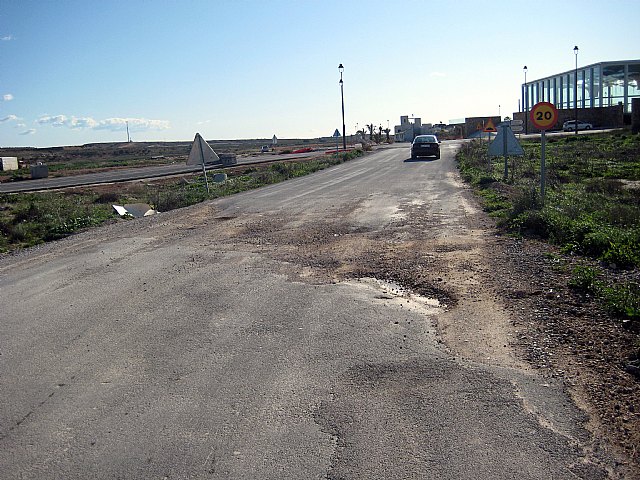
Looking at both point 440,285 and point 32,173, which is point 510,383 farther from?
point 32,173

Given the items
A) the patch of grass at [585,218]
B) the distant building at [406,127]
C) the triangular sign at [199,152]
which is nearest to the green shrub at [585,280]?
the patch of grass at [585,218]

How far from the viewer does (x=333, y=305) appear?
7.80 metres

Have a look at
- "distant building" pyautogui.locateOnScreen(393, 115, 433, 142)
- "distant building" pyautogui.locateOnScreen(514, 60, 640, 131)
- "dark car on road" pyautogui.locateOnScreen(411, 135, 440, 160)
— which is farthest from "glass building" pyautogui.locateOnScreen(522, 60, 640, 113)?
"dark car on road" pyautogui.locateOnScreen(411, 135, 440, 160)

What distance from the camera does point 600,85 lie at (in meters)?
85.8

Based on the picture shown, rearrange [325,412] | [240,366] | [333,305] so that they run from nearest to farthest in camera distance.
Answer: [325,412], [240,366], [333,305]

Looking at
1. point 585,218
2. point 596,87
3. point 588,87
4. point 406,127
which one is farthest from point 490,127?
point 406,127

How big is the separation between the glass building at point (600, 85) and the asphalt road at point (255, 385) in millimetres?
80914

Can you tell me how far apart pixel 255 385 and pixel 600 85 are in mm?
91873

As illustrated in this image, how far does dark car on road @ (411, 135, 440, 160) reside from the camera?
45.5 m

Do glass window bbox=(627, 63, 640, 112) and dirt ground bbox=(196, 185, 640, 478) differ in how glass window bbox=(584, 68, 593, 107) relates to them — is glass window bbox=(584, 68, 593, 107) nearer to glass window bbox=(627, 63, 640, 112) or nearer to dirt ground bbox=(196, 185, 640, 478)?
glass window bbox=(627, 63, 640, 112)

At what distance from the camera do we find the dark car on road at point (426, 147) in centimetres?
4547

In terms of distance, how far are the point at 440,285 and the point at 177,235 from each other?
24.8ft

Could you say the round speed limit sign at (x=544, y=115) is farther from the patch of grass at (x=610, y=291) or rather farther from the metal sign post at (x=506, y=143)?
the metal sign post at (x=506, y=143)

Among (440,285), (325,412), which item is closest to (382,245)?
(440,285)
